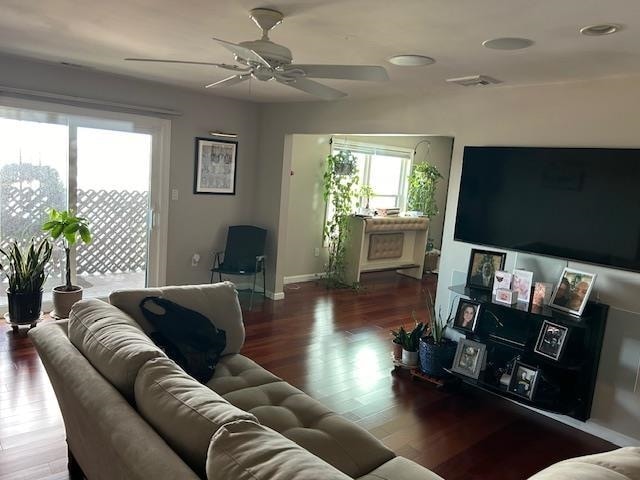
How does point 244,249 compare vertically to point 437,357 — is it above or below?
above

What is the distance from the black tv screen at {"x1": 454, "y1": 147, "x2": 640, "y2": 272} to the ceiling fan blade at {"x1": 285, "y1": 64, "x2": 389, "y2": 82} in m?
1.49

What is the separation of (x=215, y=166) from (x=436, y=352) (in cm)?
315

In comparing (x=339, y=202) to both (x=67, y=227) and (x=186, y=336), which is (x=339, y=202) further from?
(x=186, y=336)

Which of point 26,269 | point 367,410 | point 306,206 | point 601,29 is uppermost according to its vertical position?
point 601,29

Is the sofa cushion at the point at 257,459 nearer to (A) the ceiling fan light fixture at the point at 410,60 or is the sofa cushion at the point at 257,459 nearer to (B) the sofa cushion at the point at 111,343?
(B) the sofa cushion at the point at 111,343

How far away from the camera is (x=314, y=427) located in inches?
75.2

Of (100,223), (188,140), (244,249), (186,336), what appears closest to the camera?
(186,336)

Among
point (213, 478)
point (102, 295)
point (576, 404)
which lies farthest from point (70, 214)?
point (576, 404)

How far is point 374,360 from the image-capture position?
390 centimetres

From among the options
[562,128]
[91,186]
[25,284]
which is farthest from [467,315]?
[91,186]

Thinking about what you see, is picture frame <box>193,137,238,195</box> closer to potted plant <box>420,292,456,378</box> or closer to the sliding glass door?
the sliding glass door

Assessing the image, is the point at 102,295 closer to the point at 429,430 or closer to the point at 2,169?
Result: the point at 2,169

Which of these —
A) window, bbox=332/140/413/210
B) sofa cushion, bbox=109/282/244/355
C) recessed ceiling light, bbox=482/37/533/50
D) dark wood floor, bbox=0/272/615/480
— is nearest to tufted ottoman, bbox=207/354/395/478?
sofa cushion, bbox=109/282/244/355

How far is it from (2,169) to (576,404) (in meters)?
4.72
